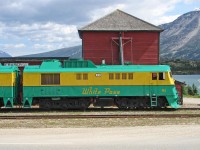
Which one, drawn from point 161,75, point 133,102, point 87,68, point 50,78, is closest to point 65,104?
point 50,78

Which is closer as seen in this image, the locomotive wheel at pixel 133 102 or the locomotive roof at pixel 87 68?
the locomotive roof at pixel 87 68

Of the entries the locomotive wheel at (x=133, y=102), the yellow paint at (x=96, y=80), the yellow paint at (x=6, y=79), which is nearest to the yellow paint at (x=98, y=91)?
the yellow paint at (x=96, y=80)

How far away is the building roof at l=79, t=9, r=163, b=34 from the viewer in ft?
142

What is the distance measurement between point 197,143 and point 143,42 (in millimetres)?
30646

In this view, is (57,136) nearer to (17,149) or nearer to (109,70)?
(17,149)

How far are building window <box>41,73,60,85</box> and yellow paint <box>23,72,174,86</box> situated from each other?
23 centimetres

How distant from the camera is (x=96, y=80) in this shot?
89.6 feet

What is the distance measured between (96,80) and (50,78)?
134 inches

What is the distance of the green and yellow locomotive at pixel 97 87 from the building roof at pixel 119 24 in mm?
16248

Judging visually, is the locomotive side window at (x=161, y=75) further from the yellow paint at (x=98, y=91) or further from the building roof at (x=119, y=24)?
the building roof at (x=119, y=24)

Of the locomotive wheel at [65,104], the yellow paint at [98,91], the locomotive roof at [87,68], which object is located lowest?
the locomotive wheel at [65,104]

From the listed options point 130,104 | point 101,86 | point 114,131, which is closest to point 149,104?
point 130,104

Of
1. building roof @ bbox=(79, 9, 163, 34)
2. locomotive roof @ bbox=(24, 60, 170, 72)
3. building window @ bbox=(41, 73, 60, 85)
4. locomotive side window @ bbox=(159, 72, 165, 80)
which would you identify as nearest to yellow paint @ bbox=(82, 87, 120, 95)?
A: locomotive roof @ bbox=(24, 60, 170, 72)

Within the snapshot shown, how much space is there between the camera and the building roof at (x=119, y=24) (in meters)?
43.2
